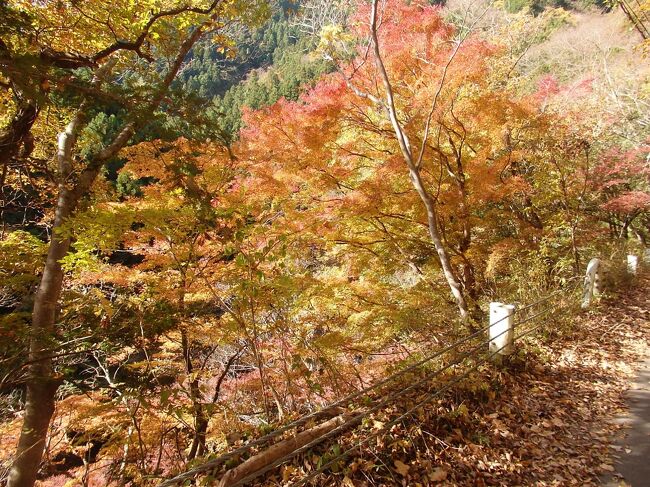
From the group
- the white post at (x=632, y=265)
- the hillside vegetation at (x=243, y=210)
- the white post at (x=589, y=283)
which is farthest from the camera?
the white post at (x=632, y=265)

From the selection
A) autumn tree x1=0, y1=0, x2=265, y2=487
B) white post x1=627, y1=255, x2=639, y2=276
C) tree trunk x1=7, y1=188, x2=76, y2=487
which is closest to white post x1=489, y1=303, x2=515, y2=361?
autumn tree x1=0, y1=0, x2=265, y2=487

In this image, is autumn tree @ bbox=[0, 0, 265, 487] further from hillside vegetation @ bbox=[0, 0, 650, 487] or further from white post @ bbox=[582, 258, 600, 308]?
white post @ bbox=[582, 258, 600, 308]

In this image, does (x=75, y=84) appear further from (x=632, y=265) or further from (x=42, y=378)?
(x=632, y=265)

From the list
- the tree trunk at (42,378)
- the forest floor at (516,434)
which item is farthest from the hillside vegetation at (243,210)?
the forest floor at (516,434)

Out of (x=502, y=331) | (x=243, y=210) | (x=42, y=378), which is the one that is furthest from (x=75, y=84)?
(x=502, y=331)

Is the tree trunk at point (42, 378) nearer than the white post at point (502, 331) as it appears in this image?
No

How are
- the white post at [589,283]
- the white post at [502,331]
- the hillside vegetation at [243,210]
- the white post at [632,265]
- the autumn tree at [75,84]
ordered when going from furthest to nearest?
1. the white post at [632,265]
2. the white post at [589,283]
3. the hillside vegetation at [243,210]
4. the white post at [502,331]
5. the autumn tree at [75,84]

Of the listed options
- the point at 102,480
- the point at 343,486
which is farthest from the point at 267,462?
the point at 102,480

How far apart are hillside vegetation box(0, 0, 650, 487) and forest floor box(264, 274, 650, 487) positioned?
2.11 ft

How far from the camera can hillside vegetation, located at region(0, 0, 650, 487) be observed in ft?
16.0

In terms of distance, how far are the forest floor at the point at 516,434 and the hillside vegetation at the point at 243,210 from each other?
2.11ft

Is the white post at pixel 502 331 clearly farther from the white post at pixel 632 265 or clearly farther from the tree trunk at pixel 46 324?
the white post at pixel 632 265

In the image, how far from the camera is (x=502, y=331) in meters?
4.66

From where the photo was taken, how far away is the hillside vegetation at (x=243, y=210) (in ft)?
16.0
